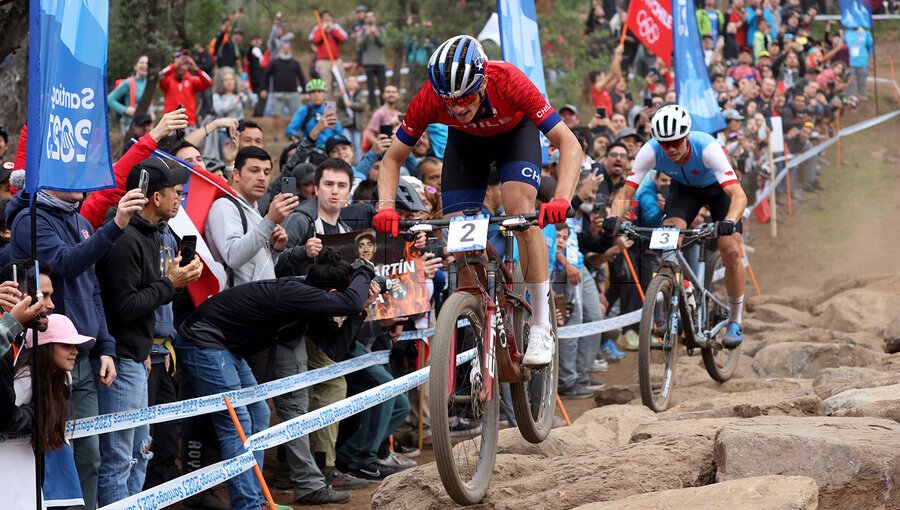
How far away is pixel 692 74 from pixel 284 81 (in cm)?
821

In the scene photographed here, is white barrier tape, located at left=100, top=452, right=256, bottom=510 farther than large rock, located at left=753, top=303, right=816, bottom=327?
No

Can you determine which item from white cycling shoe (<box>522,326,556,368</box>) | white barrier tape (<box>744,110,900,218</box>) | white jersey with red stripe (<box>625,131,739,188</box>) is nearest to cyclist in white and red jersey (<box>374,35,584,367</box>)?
white cycling shoe (<box>522,326,556,368</box>)

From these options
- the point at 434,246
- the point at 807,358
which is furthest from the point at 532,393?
the point at 807,358

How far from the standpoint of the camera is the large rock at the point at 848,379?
8969mm

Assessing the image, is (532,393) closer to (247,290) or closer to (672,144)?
(247,290)

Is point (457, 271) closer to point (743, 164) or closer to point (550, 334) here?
point (550, 334)

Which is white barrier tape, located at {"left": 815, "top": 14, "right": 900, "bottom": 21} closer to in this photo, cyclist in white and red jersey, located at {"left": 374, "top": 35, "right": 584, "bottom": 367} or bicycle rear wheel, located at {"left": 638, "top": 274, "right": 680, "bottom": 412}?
bicycle rear wheel, located at {"left": 638, "top": 274, "right": 680, "bottom": 412}

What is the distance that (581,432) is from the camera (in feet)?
27.4

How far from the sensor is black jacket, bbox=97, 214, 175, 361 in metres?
6.68

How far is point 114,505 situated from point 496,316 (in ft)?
7.64

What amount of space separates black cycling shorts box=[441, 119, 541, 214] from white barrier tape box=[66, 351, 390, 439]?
5.99ft

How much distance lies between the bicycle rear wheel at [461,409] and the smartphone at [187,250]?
73.2 inches

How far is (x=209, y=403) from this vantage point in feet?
23.4

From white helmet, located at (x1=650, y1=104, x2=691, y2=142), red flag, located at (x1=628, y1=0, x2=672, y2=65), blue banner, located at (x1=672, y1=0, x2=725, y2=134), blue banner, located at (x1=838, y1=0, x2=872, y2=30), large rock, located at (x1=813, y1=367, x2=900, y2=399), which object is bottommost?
large rock, located at (x1=813, y1=367, x2=900, y2=399)
